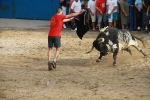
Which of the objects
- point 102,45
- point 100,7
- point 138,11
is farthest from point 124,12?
point 102,45

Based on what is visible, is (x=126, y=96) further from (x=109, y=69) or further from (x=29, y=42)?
(x=29, y=42)

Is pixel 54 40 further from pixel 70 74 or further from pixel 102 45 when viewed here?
pixel 102 45

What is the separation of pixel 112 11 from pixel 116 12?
0.30m

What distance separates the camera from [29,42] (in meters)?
20.2

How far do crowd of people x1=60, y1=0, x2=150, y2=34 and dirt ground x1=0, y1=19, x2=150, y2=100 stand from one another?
3.43 m

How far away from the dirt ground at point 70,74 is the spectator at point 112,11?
3.37m

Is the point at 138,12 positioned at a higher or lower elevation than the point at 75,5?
lower

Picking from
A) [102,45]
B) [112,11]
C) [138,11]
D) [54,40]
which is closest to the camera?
[54,40]

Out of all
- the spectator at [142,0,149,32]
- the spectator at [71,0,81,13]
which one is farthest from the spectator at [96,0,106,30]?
the spectator at [142,0,149,32]

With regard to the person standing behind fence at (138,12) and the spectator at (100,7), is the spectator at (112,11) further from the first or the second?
the person standing behind fence at (138,12)

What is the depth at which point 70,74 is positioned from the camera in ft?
44.4

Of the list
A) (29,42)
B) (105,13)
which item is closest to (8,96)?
(29,42)

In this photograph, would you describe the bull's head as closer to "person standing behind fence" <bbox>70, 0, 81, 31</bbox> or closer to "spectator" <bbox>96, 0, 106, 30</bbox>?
"spectator" <bbox>96, 0, 106, 30</bbox>

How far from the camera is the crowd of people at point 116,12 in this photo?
22859mm
